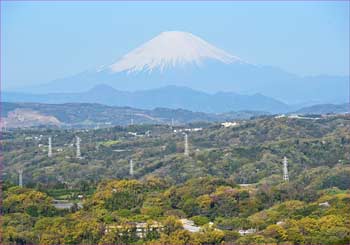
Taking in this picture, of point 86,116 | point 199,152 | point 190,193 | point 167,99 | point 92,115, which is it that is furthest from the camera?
point 167,99

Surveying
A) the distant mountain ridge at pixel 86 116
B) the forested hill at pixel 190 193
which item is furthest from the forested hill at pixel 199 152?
the distant mountain ridge at pixel 86 116

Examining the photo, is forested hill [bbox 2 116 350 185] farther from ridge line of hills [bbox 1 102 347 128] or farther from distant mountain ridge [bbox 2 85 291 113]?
distant mountain ridge [bbox 2 85 291 113]

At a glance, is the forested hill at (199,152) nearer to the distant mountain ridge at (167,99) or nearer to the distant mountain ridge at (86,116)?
the distant mountain ridge at (86,116)

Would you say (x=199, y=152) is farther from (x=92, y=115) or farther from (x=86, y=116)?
(x=92, y=115)

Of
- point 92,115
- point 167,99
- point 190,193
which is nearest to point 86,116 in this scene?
point 92,115

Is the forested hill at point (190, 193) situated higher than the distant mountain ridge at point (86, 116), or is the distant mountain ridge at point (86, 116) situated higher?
the forested hill at point (190, 193)

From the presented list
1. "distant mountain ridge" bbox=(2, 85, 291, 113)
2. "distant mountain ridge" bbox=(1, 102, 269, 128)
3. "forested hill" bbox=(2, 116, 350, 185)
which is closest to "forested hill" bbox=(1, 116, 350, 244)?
"forested hill" bbox=(2, 116, 350, 185)

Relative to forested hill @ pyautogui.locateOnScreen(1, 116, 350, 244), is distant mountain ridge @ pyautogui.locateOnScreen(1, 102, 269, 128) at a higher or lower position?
lower

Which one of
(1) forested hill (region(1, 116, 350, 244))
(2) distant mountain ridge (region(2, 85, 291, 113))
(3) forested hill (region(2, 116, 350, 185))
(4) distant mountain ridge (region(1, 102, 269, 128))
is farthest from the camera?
(2) distant mountain ridge (region(2, 85, 291, 113))
